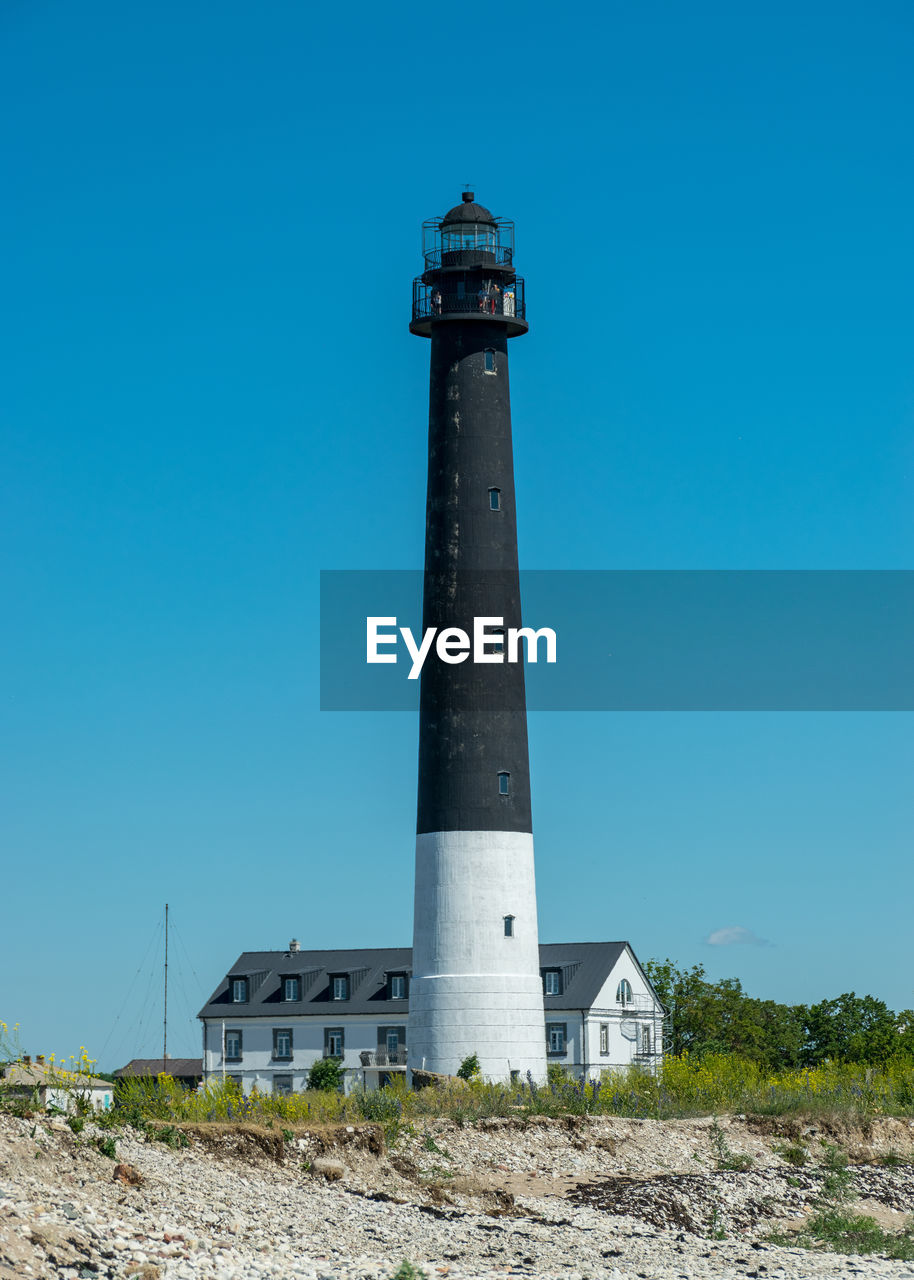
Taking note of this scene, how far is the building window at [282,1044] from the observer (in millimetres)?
82062

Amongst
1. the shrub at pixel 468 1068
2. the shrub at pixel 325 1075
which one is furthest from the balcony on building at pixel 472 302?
the shrub at pixel 325 1075

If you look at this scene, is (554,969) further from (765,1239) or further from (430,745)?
(765,1239)

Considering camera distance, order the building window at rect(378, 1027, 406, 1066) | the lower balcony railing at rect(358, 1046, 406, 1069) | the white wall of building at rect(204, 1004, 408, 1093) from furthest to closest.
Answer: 1. the white wall of building at rect(204, 1004, 408, 1093)
2. the building window at rect(378, 1027, 406, 1066)
3. the lower balcony railing at rect(358, 1046, 406, 1069)

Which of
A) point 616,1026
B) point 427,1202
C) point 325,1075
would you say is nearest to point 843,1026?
point 616,1026

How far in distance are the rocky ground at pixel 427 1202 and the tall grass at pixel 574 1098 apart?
101 cm

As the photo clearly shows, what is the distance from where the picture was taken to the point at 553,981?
256ft

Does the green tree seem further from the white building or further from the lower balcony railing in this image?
the lower balcony railing

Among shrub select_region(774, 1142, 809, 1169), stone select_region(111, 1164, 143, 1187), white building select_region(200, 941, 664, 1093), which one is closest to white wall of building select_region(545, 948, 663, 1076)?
white building select_region(200, 941, 664, 1093)

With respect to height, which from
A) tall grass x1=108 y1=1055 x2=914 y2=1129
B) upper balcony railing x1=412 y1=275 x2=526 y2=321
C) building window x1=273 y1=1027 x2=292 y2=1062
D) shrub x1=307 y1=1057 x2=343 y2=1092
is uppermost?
upper balcony railing x1=412 y1=275 x2=526 y2=321

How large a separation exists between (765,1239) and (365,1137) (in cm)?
728

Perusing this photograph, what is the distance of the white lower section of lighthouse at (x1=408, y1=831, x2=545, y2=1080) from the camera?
4416 centimetres

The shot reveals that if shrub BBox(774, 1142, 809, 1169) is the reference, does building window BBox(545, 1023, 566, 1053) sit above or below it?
above

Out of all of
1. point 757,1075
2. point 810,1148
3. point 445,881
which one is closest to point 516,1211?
point 810,1148

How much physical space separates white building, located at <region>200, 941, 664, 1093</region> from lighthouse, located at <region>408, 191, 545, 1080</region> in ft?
103
